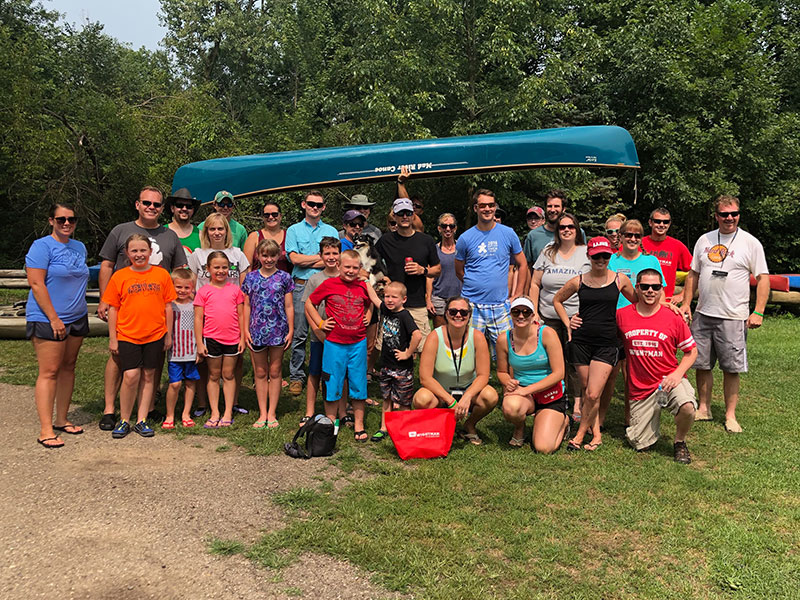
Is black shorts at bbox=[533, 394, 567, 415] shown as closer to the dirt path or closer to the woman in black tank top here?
the woman in black tank top

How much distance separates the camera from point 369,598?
8.69ft

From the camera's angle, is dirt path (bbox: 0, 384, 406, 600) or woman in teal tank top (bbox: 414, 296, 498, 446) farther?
woman in teal tank top (bbox: 414, 296, 498, 446)

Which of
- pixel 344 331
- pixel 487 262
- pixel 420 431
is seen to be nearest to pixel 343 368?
pixel 344 331

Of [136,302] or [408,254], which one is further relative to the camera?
[408,254]

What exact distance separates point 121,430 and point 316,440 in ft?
5.18

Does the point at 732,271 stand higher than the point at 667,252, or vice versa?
the point at 667,252

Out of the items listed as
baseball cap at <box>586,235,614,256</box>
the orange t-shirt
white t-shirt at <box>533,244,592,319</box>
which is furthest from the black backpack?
baseball cap at <box>586,235,614,256</box>

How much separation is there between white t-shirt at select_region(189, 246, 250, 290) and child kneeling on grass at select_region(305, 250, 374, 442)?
3.00ft

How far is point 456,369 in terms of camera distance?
4590 mm

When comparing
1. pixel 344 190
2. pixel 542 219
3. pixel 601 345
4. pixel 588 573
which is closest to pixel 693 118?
pixel 344 190

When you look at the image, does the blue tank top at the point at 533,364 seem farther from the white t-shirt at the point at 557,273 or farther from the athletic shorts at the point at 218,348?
the athletic shorts at the point at 218,348

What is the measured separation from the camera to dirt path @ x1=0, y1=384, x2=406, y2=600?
271 centimetres

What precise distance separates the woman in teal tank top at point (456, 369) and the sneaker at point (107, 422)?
2459 mm

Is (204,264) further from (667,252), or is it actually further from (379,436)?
(667,252)
